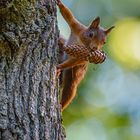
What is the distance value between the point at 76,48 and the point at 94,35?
0.94 feet

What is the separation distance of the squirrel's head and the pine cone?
195 millimetres

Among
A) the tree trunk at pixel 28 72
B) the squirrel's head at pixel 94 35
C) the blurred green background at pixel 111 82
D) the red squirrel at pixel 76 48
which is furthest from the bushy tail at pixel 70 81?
the blurred green background at pixel 111 82

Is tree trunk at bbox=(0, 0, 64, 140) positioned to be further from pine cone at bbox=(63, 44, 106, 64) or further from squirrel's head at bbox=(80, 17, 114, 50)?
squirrel's head at bbox=(80, 17, 114, 50)

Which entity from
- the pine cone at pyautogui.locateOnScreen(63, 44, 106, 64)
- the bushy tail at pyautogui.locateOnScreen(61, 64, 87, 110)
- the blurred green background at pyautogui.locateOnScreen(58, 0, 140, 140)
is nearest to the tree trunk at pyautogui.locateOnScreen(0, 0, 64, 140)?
the pine cone at pyautogui.locateOnScreen(63, 44, 106, 64)

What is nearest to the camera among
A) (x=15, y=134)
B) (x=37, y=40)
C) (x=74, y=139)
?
(x=15, y=134)

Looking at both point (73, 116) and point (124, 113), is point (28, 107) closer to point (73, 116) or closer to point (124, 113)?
point (73, 116)

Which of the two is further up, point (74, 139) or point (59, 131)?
point (74, 139)

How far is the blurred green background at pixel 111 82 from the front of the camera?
21.0 ft

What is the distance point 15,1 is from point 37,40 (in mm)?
165

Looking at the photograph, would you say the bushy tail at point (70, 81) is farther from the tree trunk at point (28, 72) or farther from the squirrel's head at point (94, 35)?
the tree trunk at point (28, 72)

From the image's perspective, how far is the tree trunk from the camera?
2064 millimetres

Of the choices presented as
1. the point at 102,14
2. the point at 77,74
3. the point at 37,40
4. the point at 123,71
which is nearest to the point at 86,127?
the point at 123,71

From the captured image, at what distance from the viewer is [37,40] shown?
218cm

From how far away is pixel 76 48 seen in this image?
2.40 metres
